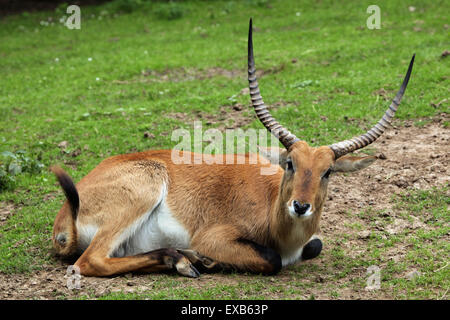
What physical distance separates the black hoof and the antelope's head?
656 millimetres

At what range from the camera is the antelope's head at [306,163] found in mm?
5203

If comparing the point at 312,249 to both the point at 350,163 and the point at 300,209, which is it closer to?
the point at 350,163

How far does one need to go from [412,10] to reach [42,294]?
40.1ft

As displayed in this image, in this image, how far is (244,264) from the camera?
5820 mm

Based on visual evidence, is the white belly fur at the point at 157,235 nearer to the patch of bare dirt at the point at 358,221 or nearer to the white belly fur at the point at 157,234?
the white belly fur at the point at 157,234

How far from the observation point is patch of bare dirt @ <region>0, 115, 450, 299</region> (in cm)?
542

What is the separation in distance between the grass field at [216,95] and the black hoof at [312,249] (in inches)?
3.2

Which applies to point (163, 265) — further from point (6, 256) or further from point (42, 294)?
point (6, 256)

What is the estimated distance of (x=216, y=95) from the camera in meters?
10.8

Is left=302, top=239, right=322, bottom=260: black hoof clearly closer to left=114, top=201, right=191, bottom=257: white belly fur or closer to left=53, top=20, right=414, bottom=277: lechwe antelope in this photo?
left=53, top=20, right=414, bottom=277: lechwe antelope

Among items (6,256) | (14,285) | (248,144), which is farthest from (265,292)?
(248,144)

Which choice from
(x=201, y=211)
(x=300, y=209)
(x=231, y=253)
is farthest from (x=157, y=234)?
(x=300, y=209)

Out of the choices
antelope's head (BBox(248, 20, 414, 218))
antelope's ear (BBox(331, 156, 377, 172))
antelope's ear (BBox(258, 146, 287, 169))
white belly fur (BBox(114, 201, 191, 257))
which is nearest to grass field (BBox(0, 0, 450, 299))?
white belly fur (BBox(114, 201, 191, 257))

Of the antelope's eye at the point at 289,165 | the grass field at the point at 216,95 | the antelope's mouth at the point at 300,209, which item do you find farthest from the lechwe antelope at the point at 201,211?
the grass field at the point at 216,95
